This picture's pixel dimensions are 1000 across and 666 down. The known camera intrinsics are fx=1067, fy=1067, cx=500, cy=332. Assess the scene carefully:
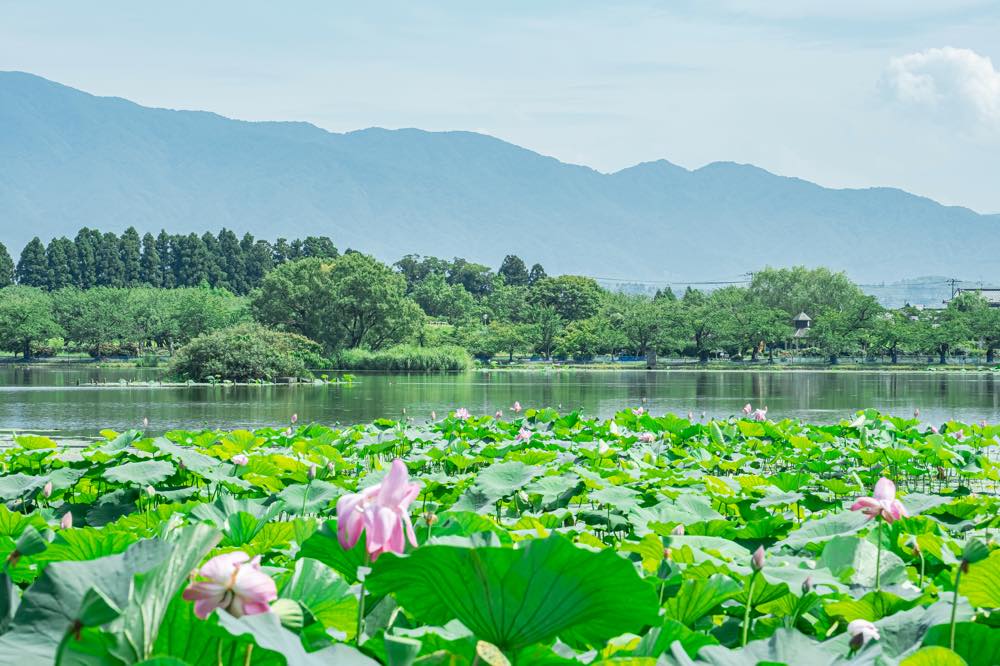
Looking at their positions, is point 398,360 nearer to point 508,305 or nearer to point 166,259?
point 508,305

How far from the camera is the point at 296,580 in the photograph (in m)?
2.32

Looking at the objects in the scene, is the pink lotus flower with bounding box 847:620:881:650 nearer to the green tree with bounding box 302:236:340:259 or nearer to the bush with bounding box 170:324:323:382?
the bush with bounding box 170:324:323:382

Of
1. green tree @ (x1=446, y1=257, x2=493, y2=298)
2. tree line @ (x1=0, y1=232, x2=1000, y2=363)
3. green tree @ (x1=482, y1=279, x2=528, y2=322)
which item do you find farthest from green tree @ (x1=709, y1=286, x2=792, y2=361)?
green tree @ (x1=446, y1=257, x2=493, y2=298)

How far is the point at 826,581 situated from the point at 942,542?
2.68 ft

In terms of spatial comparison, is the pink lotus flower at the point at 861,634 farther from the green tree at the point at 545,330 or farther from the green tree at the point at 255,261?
the green tree at the point at 255,261

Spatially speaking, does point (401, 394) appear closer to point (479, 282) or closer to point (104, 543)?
point (104, 543)

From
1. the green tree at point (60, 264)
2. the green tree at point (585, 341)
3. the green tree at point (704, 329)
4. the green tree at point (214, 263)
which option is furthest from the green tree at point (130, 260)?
the green tree at point (704, 329)

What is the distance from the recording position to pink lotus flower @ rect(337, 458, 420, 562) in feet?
5.97

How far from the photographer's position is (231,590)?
1570 millimetres

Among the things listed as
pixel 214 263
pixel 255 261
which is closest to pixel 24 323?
pixel 214 263

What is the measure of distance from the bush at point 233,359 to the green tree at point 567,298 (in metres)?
40.2

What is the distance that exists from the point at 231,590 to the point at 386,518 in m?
0.33

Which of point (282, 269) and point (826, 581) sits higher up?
point (282, 269)

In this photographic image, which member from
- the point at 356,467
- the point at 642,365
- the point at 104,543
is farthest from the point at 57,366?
the point at 104,543
